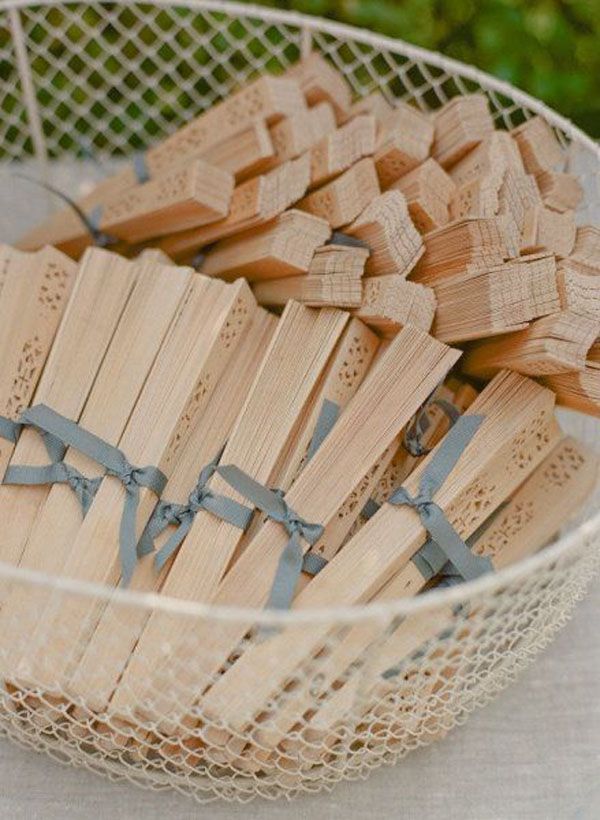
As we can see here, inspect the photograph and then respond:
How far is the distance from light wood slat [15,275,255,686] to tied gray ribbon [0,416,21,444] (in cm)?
10

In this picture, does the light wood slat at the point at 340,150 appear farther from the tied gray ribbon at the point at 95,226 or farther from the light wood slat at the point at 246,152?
the tied gray ribbon at the point at 95,226

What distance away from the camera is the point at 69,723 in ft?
2.87

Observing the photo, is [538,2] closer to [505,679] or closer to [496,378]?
[496,378]

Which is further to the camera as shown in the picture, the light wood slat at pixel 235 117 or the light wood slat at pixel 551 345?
the light wood slat at pixel 235 117

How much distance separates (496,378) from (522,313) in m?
0.07

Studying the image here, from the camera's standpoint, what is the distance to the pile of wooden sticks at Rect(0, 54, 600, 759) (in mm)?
851

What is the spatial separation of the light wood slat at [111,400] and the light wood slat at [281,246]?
65 mm

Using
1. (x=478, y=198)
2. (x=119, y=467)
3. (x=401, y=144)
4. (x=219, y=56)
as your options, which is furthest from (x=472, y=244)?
(x=219, y=56)

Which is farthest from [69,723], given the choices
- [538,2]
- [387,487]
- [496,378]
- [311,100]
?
[538,2]

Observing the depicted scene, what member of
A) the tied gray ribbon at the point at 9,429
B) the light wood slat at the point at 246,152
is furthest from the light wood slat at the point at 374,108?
the tied gray ribbon at the point at 9,429

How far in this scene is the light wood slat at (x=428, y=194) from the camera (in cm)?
→ 101

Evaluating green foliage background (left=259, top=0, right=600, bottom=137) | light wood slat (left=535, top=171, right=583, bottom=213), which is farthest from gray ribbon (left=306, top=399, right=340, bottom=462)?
green foliage background (left=259, top=0, right=600, bottom=137)

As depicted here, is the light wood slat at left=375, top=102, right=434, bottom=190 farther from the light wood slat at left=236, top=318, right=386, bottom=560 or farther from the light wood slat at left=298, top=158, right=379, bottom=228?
the light wood slat at left=236, top=318, right=386, bottom=560

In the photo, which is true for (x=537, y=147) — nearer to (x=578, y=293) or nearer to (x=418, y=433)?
(x=578, y=293)
